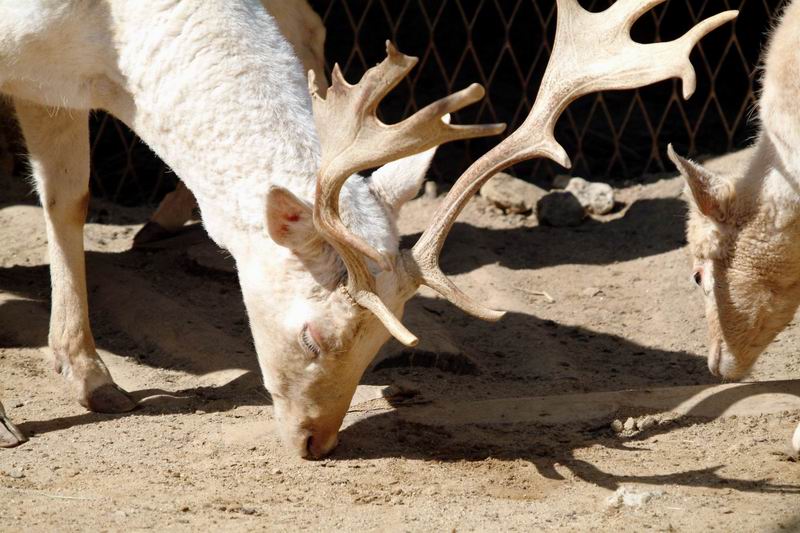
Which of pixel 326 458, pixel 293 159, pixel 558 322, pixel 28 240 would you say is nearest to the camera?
pixel 293 159

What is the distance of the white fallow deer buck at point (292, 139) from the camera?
3.54 meters

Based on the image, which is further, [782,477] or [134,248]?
[134,248]

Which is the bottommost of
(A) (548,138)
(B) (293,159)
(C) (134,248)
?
(C) (134,248)

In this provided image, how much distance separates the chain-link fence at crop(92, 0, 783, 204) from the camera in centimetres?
831

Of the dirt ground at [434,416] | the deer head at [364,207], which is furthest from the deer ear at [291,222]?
the dirt ground at [434,416]

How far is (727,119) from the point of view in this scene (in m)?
9.04

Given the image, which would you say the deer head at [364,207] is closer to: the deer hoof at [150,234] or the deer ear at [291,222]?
the deer ear at [291,222]

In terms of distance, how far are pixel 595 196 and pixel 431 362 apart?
115 inches

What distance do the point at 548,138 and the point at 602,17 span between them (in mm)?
595

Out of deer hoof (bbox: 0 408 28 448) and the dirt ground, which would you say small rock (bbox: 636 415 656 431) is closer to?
the dirt ground

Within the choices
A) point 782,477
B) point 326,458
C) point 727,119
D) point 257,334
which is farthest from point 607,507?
point 727,119

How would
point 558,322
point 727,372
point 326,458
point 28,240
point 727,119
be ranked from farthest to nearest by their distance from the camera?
point 727,119 < point 28,240 < point 558,322 < point 727,372 < point 326,458

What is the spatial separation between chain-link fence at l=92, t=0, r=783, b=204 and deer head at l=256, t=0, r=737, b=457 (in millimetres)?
4138

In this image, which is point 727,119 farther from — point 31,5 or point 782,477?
point 31,5
